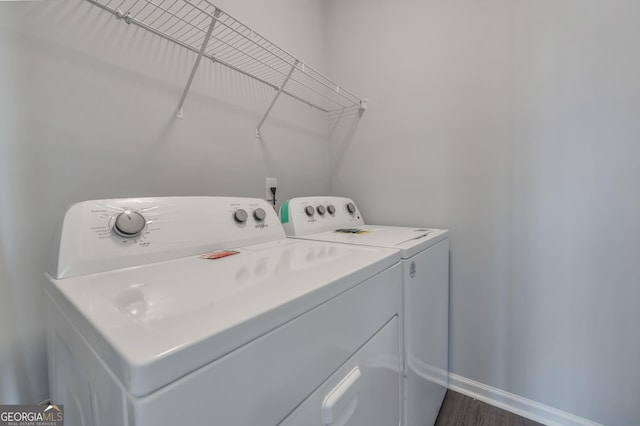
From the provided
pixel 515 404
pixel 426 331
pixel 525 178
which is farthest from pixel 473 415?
pixel 525 178

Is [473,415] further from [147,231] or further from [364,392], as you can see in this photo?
[147,231]

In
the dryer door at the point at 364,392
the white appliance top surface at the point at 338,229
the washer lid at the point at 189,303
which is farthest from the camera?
the white appliance top surface at the point at 338,229

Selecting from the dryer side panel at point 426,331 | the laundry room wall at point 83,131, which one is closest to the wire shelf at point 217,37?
the laundry room wall at point 83,131

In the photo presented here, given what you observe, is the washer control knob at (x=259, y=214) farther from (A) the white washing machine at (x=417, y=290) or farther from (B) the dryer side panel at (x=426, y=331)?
(B) the dryer side panel at (x=426, y=331)

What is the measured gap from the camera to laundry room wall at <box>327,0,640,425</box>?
1050mm

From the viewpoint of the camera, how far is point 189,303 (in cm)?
43

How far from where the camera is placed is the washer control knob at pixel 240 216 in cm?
96

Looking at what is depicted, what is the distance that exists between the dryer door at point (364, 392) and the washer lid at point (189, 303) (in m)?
0.18

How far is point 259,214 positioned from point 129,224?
0.43m

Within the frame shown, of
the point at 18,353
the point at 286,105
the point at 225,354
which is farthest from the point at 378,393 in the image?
the point at 286,105

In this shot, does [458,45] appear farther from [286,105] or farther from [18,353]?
[18,353]

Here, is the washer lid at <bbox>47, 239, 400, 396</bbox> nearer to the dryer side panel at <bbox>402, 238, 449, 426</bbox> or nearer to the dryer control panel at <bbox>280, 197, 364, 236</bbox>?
the dryer side panel at <bbox>402, 238, 449, 426</bbox>

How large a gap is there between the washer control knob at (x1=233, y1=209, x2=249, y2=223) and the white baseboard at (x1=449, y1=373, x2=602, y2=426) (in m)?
1.39

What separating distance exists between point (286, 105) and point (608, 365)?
6.31ft
